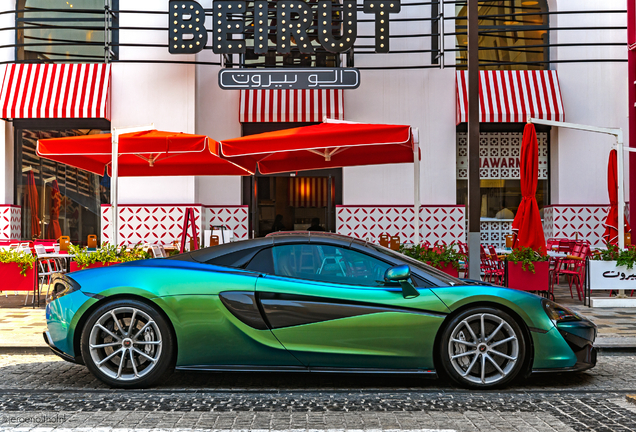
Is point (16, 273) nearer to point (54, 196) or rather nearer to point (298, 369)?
point (54, 196)

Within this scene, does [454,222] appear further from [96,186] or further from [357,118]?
[96,186]

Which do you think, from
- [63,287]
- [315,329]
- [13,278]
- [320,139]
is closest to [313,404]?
[315,329]

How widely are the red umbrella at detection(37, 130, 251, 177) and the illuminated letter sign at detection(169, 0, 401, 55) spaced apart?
3.00 metres

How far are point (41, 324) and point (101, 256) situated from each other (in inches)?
48.9

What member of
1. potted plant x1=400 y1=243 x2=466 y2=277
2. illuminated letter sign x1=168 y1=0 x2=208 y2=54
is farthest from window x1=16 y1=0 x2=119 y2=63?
potted plant x1=400 y1=243 x2=466 y2=277

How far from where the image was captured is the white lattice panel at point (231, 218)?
50.9ft

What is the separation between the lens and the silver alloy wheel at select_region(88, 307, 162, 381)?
16.9ft

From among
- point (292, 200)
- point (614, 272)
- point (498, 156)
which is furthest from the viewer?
point (292, 200)

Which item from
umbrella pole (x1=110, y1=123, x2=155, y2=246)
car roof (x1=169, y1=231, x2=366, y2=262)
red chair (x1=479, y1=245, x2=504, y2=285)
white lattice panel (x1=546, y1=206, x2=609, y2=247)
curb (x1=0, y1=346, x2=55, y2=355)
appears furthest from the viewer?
white lattice panel (x1=546, y1=206, x2=609, y2=247)

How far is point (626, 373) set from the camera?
19.3 ft

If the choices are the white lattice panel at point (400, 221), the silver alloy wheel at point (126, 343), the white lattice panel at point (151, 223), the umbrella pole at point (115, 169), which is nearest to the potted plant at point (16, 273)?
the umbrella pole at point (115, 169)

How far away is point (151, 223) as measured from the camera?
15.0 meters

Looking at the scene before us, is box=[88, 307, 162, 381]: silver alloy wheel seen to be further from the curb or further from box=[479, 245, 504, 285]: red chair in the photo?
box=[479, 245, 504, 285]: red chair

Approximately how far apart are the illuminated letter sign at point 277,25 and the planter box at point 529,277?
6.27 meters
